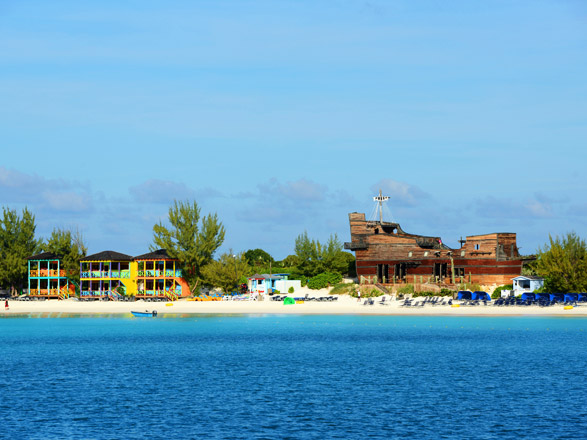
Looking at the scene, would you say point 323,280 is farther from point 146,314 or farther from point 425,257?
point 146,314

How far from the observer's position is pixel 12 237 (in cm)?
9838

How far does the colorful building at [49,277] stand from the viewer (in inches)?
3622

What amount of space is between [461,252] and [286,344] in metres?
37.8

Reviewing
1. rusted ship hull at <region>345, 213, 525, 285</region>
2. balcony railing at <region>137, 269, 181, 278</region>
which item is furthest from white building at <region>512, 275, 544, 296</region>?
balcony railing at <region>137, 269, 181, 278</region>

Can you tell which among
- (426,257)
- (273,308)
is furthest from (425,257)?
(273,308)

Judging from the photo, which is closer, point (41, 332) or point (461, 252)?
point (41, 332)

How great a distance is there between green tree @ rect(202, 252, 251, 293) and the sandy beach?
439 cm

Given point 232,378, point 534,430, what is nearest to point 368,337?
point 232,378

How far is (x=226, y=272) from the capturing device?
8744cm

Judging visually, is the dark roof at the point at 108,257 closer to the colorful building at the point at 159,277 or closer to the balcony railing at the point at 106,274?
the colorful building at the point at 159,277

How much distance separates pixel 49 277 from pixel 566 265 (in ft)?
198

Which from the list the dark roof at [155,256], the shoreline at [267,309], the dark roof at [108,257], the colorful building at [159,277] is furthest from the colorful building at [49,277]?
the dark roof at [155,256]

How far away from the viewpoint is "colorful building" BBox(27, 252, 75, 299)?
302ft

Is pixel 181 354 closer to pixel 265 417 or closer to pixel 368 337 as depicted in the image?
pixel 368 337
